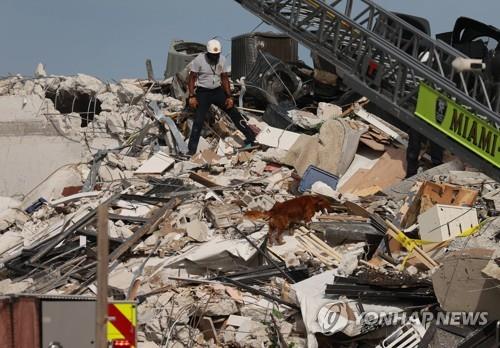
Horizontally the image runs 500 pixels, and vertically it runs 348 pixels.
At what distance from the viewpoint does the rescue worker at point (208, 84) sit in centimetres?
1506

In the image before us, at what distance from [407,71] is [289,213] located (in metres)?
2.29

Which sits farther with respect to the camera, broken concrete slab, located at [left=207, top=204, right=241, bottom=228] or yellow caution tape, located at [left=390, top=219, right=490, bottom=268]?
broken concrete slab, located at [left=207, top=204, right=241, bottom=228]

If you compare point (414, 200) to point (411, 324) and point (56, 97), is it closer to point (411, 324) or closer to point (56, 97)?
point (411, 324)

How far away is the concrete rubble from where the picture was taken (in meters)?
9.66

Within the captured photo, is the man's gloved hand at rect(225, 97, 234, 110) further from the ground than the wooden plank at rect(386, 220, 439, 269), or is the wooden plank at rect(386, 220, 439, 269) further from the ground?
the man's gloved hand at rect(225, 97, 234, 110)

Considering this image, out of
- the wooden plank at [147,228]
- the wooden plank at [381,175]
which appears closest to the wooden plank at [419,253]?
the wooden plank at [381,175]

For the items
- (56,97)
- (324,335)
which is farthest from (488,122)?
(56,97)

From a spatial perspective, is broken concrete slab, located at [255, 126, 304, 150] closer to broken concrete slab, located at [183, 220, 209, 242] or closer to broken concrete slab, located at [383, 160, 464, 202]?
broken concrete slab, located at [383, 160, 464, 202]

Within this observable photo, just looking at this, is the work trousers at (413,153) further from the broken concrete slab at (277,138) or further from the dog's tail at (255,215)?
the dog's tail at (255,215)

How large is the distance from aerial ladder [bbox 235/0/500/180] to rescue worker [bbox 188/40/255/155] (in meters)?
3.37

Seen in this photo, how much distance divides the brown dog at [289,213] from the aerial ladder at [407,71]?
1.64 m

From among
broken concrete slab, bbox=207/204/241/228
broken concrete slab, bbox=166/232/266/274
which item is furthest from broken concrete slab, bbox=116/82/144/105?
broken concrete slab, bbox=166/232/266/274

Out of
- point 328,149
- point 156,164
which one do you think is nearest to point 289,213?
point 328,149

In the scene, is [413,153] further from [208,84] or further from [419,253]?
[419,253]
